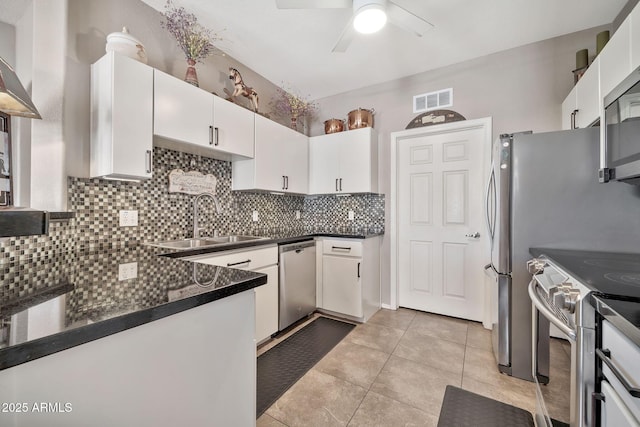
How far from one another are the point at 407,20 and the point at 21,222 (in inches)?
89.9

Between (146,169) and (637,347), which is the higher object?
(146,169)

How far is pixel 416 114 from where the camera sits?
9.83 feet

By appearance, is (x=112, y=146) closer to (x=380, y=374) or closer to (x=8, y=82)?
(x=8, y=82)

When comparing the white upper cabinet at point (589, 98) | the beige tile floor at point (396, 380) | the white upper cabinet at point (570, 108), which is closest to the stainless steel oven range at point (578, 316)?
the beige tile floor at point (396, 380)

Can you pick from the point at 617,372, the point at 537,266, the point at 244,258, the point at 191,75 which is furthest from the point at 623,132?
the point at 191,75

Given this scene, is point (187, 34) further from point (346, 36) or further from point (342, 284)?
point (342, 284)

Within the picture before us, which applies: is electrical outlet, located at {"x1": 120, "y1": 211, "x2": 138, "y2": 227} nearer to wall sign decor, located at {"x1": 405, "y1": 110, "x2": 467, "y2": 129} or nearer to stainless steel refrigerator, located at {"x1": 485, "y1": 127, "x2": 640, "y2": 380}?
stainless steel refrigerator, located at {"x1": 485, "y1": 127, "x2": 640, "y2": 380}

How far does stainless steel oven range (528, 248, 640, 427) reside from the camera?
849 millimetres

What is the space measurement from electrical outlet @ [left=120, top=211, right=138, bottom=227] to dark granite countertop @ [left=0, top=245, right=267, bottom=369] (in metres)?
0.71

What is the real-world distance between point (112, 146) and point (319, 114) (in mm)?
2604

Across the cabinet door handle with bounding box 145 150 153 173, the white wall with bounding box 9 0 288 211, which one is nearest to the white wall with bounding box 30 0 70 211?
the white wall with bounding box 9 0 288 211

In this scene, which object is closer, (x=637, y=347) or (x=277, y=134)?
(x=637, y=347)

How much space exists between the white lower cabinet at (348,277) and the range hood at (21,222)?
2353 mm

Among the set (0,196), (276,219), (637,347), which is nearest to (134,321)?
(637,347)
